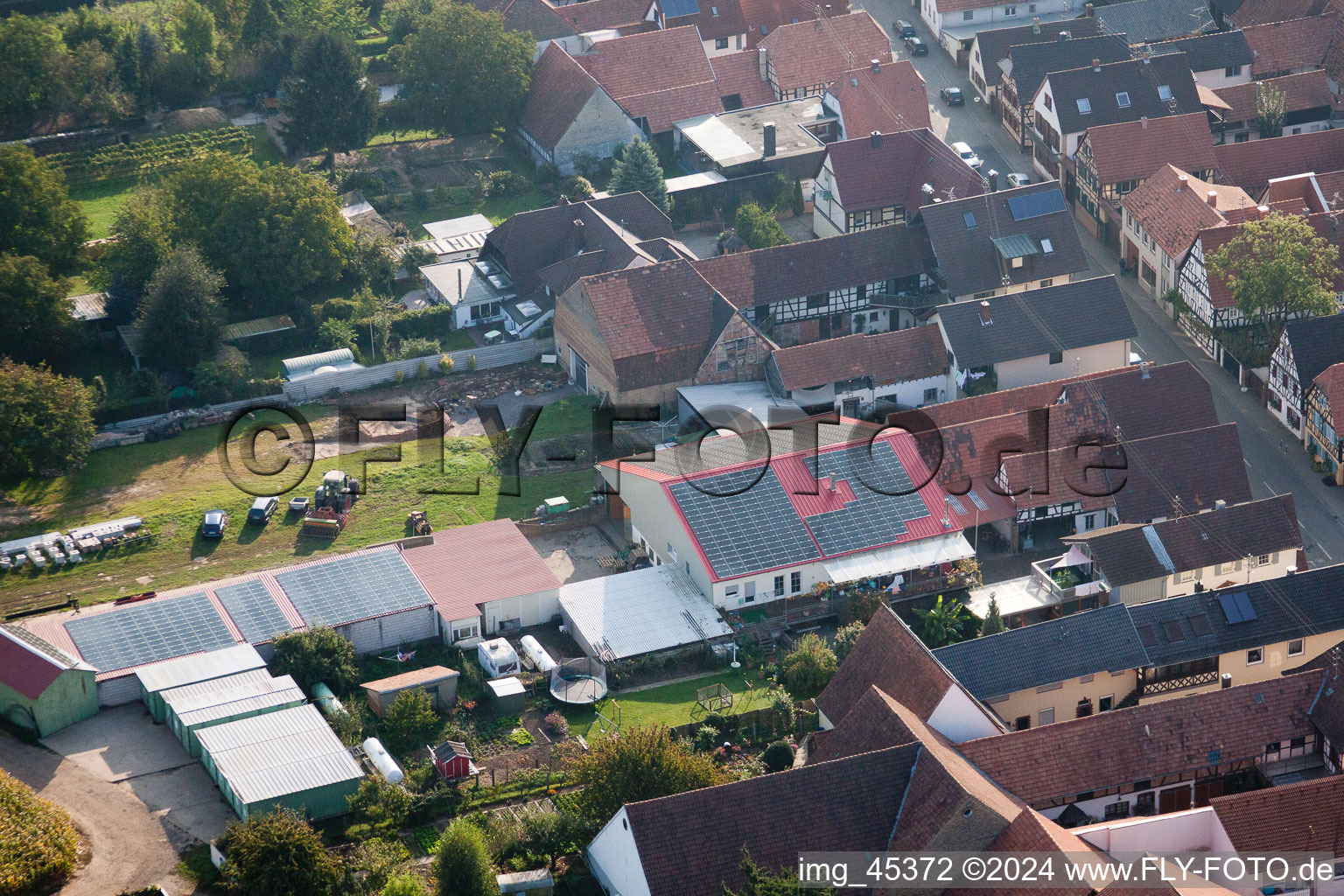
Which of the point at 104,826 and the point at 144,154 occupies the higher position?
the point at 144,154

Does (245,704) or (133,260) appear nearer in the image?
(245,704)

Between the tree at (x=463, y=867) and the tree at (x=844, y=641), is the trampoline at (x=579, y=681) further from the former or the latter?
the tree at (x=463, y=867)

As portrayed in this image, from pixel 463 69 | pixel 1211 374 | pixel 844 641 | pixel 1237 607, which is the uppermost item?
pixel 463 69

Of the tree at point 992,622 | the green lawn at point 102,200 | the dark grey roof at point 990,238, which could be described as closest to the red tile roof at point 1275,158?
the dark grey roof at point 990,238

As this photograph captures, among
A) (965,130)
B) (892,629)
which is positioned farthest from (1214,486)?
(965,130)

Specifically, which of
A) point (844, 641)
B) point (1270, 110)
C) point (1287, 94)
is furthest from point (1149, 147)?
point (844, 641)

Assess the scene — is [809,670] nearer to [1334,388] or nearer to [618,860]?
[618,860]

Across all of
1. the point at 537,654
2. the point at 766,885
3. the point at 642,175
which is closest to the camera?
the point at 766,885

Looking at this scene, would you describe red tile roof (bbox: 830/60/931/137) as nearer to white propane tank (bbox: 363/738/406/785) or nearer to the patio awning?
the patio awning
